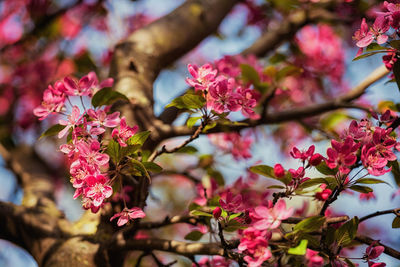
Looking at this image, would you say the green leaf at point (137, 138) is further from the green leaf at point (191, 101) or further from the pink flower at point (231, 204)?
the pink flower at point (231, 204)

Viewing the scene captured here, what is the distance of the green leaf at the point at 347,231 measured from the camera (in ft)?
3.47

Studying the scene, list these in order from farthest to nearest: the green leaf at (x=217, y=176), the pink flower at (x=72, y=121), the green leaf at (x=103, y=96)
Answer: the green leaf at (x=217, y=176)
the green leaf at (x=103, y=96)
the pink flower at (x=72, y=121)

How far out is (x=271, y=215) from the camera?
993mm

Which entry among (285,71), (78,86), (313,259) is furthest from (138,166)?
(285,71)

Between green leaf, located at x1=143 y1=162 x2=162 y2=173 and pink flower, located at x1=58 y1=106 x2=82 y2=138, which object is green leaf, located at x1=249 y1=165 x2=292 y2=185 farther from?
pink flower, located at x1=58 y1=106 x2=82 y2=138

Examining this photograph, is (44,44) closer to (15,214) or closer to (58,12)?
(58,12)

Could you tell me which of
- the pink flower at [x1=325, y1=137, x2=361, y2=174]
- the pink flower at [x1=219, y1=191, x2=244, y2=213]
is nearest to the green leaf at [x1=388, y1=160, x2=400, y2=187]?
the pink flower at [x1=325, y1=137, x2=361, y2=174]

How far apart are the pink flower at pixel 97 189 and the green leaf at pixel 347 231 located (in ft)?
2.11

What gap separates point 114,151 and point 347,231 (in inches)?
27.0

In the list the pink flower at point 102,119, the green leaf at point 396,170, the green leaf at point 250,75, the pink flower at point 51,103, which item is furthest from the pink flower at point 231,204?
the green leaf at point 250,75

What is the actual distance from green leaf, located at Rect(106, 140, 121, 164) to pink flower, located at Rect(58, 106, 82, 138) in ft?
0.47

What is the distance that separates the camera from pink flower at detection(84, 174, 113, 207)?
3.47 ft

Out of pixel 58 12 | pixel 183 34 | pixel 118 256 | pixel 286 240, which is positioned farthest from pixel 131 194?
pixel 58 12

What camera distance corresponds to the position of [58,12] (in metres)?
2.70
